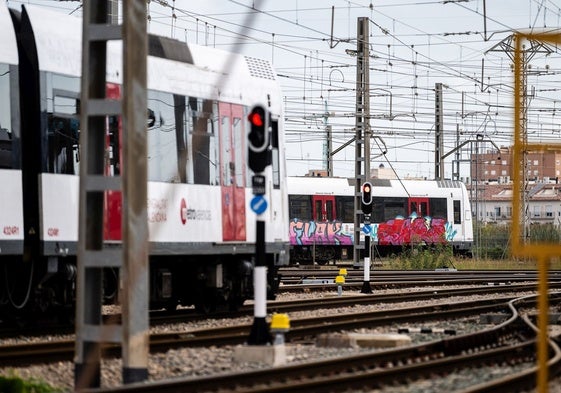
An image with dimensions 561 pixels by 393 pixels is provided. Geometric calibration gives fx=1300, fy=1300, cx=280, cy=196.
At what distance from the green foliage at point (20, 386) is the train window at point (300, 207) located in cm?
4027

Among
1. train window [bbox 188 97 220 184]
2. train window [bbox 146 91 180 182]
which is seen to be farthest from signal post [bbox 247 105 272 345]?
train window [bbox 188 97 220 184]

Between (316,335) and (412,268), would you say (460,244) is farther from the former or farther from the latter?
(316,335)

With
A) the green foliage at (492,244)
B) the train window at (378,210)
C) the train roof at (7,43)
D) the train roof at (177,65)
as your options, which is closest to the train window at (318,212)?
the train window at (378,210)

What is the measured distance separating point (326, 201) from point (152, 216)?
35.3 metres

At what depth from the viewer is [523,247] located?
29.7ft

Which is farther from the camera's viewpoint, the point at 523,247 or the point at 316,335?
the point at 316,335

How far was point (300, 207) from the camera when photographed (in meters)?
52.3

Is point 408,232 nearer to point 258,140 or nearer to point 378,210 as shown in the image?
point 378,210

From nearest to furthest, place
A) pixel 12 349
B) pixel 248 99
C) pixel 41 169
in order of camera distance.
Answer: pixel 12 349 → pixel 41 169 → pixel 248 99

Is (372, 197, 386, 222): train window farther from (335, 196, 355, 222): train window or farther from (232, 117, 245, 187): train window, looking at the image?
(232, 117, 245, 187): train window

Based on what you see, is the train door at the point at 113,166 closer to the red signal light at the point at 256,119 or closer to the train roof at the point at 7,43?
the train roof at the point at 7,43

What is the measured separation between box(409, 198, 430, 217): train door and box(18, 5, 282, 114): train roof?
3445 centimetres

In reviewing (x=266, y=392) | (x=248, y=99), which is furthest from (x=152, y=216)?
(x=266, y=392)

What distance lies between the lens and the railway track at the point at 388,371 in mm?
10977
